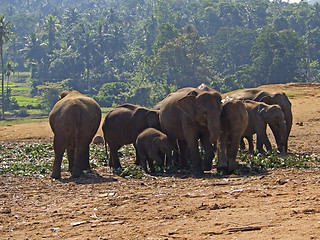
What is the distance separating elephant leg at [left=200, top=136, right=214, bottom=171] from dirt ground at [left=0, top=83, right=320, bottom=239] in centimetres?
95

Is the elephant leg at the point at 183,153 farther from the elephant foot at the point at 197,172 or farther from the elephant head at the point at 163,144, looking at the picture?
the elephant foot at the point at 197,172

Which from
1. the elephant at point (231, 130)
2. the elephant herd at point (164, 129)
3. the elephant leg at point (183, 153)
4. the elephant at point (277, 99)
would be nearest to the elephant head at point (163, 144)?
the elephant herd at point (164, 129)

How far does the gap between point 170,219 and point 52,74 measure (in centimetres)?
7861

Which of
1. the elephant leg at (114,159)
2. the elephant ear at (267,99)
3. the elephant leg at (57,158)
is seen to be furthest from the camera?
the elephant ear at (267,99)

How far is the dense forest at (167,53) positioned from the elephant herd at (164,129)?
48.5 meters

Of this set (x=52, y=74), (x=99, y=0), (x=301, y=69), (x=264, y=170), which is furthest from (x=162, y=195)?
(x=99, y=0)

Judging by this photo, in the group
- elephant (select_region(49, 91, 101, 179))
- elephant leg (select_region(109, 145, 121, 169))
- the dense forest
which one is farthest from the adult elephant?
the dense forest

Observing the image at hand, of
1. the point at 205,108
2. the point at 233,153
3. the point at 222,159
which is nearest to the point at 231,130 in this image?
the point at 233,153

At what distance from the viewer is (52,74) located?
8300 cm

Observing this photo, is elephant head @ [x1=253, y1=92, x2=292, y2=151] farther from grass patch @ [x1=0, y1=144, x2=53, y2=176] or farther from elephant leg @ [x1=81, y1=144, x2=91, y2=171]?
grass patch @ [x1=0, y1=144, x2=53, y2=176]

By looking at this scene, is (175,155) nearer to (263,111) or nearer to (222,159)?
(222,159)

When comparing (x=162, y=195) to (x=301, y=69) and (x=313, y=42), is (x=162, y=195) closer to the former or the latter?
(x=301, y=69)

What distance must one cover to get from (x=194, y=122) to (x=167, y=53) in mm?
57997

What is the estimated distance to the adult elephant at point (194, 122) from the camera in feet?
34.0
